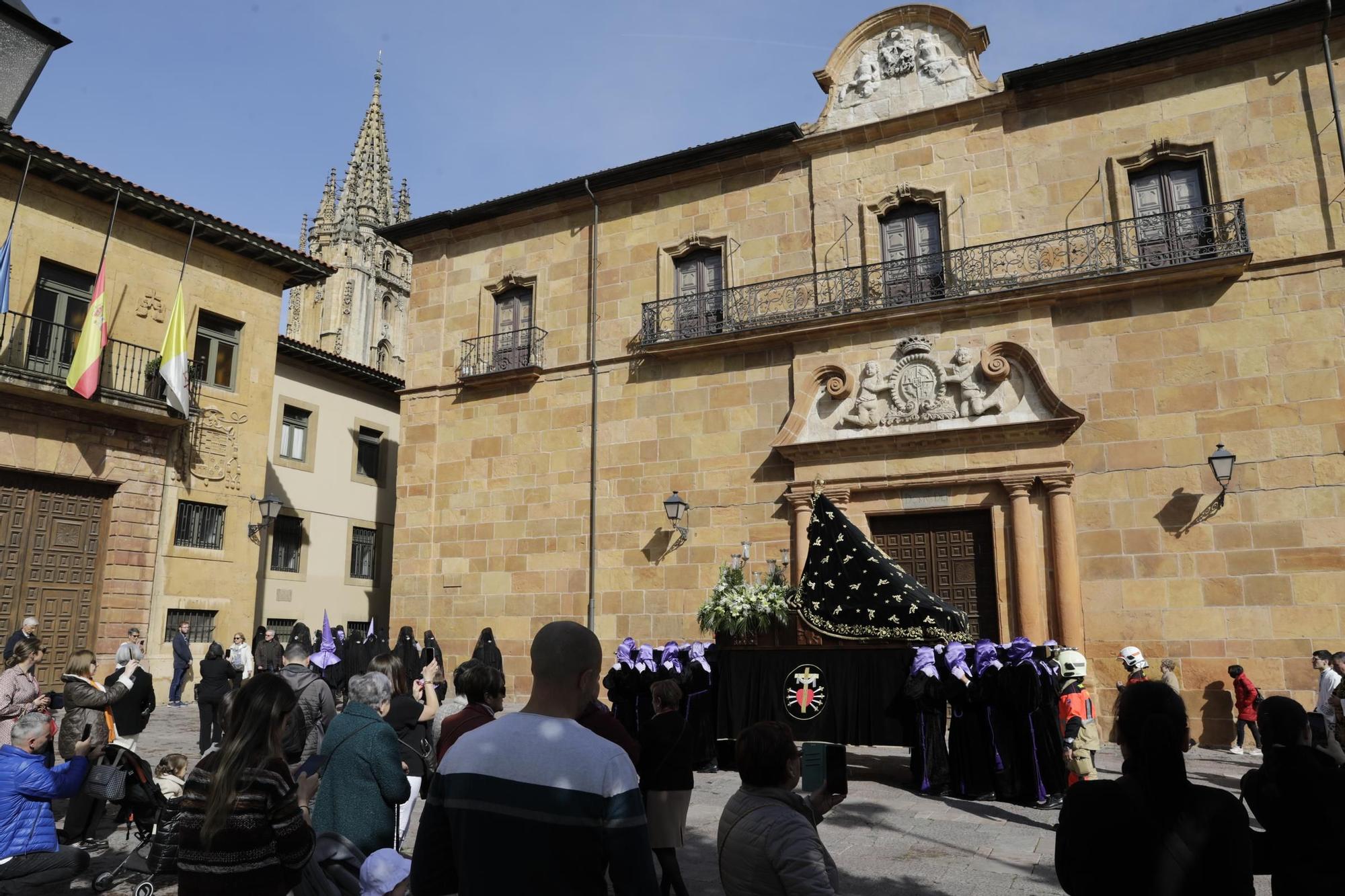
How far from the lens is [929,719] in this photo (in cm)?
965

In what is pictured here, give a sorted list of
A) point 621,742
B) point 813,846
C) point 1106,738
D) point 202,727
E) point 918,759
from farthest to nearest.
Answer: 1. point 1106,738
2. point 202,727
3. point 918,759
4. point 621,742
5. point 813,846

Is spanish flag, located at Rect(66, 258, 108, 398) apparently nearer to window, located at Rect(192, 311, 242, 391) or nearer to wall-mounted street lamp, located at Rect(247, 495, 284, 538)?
window, located at Rect(192, 311, 242, 391)

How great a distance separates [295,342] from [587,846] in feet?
75.4

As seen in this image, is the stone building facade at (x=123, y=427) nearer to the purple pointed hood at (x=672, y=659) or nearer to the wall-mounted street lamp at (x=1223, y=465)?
the purple pointed hood at (x=672, y=659)

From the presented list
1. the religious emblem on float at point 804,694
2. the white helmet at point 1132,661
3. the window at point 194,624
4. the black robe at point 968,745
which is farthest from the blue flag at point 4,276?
the white helmet at point 1132,661

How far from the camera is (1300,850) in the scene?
3.21 m

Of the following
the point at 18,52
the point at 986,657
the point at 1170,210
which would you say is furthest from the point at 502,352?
the point at 18,52

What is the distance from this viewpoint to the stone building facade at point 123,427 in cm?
1641

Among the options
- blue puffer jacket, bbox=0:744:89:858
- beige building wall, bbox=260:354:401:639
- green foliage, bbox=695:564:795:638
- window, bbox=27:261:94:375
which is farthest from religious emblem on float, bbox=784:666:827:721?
beige building wall, bbox=260:354:401:639

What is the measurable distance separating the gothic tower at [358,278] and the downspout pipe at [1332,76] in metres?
46.8

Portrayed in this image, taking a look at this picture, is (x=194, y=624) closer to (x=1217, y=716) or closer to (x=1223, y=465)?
(x=1217, y=716)

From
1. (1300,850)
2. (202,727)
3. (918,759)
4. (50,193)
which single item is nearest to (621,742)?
(1300,850)

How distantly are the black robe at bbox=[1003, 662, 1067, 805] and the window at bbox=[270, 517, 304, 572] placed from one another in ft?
60.7

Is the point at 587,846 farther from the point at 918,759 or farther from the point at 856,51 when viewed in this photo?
the point at 856,51
